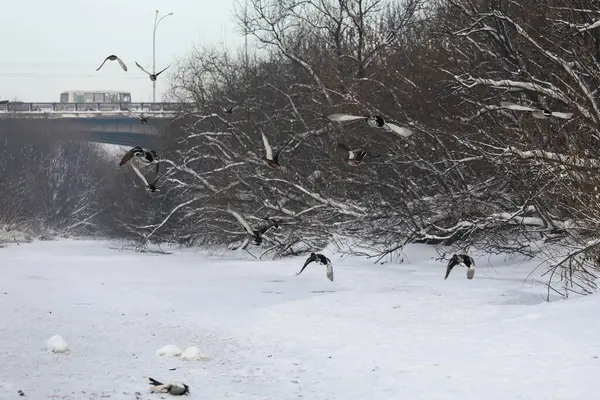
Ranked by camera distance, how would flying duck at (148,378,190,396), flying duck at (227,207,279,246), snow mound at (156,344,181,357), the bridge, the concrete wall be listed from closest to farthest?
flying duck at (148,378,190,396)
snow mound at (156,344,181,357)
flying duck at (227,207,279,246)
the bridge
the concrete wall

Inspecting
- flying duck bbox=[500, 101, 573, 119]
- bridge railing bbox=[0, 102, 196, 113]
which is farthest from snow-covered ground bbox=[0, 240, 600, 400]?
bridge railing bbox=[0, 102, 196, 113]

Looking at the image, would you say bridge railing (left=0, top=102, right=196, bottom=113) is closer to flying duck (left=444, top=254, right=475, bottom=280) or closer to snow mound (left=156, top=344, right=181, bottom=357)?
flying duck (left=444, top=254, right=475, bottom=280)

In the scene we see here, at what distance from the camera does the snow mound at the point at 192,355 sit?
12.4 meters

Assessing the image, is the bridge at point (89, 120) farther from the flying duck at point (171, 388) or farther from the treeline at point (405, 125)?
the flying duck at point (171, 388)

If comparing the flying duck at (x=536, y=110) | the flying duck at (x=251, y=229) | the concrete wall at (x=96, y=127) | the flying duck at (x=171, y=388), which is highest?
the concrete wall at (x=96, y=127)

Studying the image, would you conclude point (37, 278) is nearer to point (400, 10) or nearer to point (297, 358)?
point (297, 358)

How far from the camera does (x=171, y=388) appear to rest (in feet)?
33.1

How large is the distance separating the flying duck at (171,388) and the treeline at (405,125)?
7.93 m

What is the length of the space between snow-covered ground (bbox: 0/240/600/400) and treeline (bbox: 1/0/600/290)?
2427 mm

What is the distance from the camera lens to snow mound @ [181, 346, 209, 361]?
40.5ft

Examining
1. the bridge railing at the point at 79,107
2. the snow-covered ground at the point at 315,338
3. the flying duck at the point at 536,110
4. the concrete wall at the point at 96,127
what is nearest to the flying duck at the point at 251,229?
the snow-covered ground at the point at 315,338

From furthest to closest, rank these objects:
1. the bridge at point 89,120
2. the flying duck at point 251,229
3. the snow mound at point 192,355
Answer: the bridge at point 89,120 < the flying duck at point 251,229 < the snow mound at point 192,355

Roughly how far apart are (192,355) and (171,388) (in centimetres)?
228

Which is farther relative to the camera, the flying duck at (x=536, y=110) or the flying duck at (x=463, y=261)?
the flying duck at (x=463, y=261)
